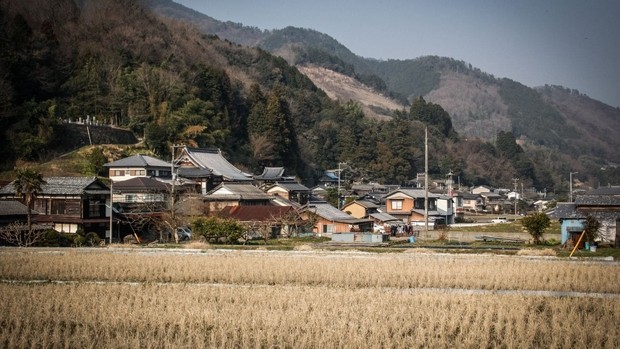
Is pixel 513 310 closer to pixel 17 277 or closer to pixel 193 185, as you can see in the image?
pixel 17 277

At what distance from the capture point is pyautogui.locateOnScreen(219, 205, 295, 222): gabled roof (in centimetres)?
4516

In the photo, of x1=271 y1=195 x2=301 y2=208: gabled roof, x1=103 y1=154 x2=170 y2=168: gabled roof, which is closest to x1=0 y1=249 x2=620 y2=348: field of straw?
x1=103 y1=154 x2=170 y2=168: gabled roof

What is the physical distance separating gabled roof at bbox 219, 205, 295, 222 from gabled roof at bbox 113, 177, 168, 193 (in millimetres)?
4528

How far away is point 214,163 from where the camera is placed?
57656 mm

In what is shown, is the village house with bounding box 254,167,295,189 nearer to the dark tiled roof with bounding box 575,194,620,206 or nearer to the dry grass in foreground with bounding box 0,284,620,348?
the dark tiled roof with bounding box 575,194,620,206

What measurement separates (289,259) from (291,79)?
3666 inches

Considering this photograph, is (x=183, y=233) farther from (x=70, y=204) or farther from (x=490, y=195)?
(x=490, y=195)

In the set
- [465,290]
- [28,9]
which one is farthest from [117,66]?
[465,290]

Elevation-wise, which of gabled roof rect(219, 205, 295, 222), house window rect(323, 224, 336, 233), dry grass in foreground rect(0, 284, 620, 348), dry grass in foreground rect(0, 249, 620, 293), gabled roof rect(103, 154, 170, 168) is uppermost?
gabled roof rect(103, 154, 170, 168)

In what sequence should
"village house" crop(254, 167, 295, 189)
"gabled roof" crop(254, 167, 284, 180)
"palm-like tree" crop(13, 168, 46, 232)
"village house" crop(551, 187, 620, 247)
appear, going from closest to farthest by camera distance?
"palm-like tree" crop(13, 168, 46, 232) < "village house" crop(551, 187, 620, 247) < "village house" crop(254, 167, 295, 189) < "gabled roof" crop(254, 167, 284, 180)

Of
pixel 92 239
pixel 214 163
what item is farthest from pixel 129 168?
pixel 92 239

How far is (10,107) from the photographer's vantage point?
48375 millimetres

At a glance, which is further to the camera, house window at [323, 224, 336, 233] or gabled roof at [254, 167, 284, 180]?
gabled roof at [254, 167, 284, 180]

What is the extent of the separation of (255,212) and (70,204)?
12.8 m
